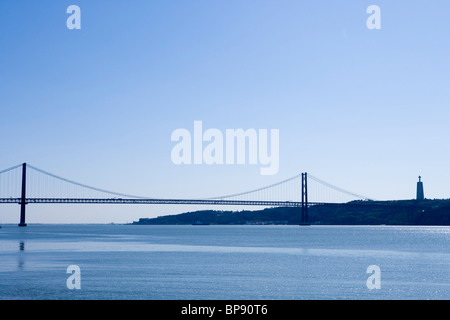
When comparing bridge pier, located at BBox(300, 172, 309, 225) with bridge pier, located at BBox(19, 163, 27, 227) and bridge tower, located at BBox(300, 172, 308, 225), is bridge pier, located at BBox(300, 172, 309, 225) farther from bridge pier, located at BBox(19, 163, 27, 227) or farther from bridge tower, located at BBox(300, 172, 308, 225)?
bridge pier, located at BBox(19, 163, 27, 227)

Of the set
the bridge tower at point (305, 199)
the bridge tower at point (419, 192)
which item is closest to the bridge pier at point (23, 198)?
the bridge tower at point (305, 199)

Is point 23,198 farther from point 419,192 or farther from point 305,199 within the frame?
point 419,192

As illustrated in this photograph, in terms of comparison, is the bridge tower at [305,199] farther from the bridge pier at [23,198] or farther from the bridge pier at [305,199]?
the bridge pier at [23,198]

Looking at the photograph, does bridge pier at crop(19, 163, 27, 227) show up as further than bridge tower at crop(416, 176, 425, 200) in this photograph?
No

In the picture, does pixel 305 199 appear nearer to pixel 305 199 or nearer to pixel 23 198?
pixel 305 199

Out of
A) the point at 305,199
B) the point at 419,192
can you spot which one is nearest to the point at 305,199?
the point at 305,199

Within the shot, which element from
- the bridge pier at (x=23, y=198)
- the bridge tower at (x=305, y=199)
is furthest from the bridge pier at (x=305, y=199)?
the bridge pier at (x=23, y=198)

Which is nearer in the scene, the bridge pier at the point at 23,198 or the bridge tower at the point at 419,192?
the bridge pier at the point at 23,198

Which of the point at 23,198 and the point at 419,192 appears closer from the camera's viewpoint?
the point at 23,198

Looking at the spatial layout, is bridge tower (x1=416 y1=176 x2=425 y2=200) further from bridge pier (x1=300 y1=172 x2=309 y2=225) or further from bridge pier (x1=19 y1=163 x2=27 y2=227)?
bridge pier (x1=19 y1=163 x2=27 y2=227)

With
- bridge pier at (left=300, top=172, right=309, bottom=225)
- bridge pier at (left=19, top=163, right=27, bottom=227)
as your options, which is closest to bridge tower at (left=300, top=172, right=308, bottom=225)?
bridge pier at (left=300, top=172, right=309, bottom=225)
